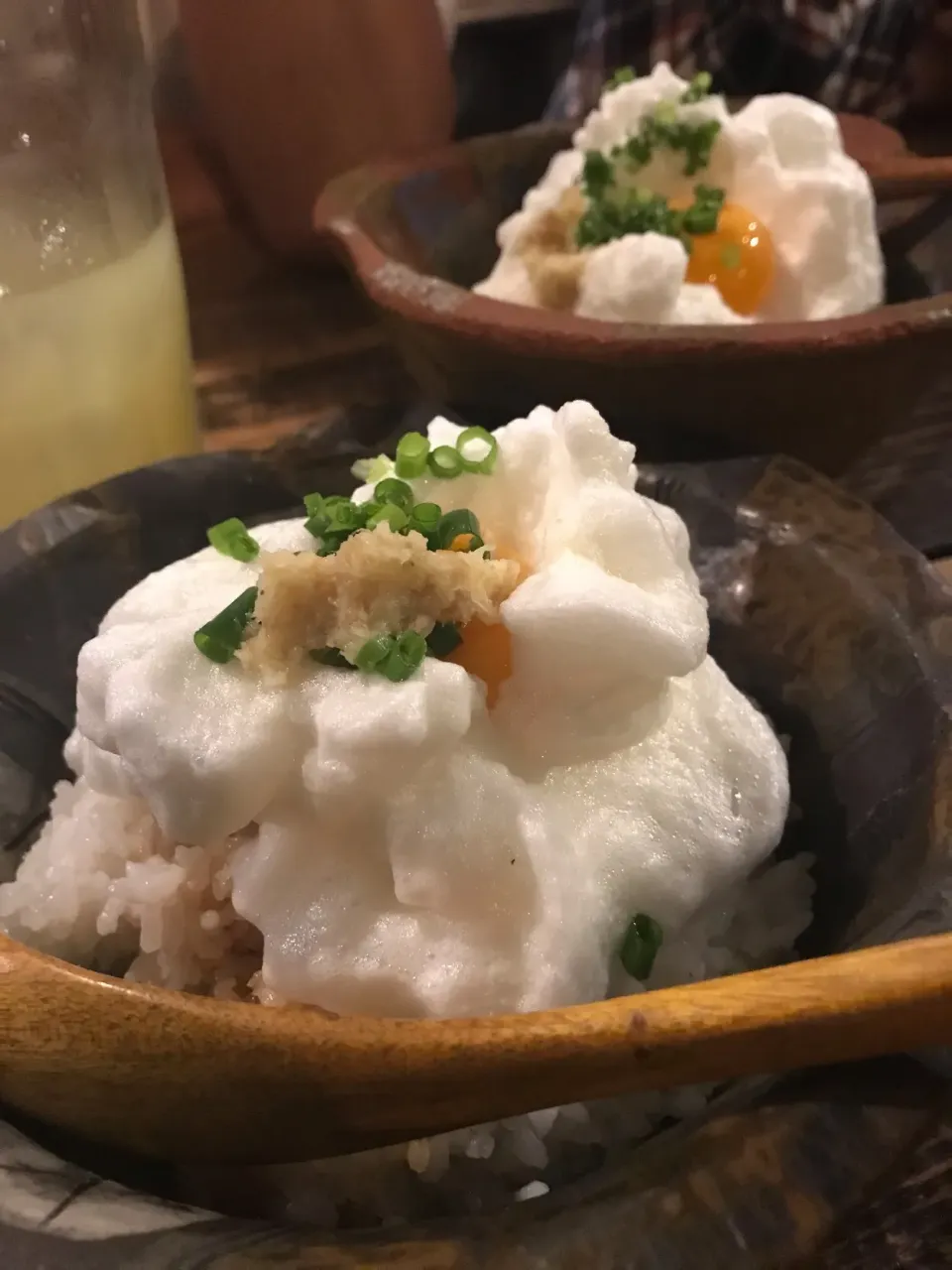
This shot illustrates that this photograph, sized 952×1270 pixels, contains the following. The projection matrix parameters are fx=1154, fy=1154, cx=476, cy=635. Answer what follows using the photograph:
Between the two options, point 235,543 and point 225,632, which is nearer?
point 225,632

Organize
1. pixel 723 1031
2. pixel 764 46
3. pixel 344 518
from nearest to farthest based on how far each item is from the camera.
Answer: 1. pixel 723 1031
2. pixel 344 518
3. pixel 764 46

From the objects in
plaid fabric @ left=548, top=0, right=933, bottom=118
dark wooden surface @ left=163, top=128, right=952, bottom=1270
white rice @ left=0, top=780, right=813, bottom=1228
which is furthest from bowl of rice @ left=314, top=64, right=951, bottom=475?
plaid fabric @ left=548, top=0, right=933, bottom=118

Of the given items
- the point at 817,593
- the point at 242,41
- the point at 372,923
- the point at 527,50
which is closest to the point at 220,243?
the point at 242,41

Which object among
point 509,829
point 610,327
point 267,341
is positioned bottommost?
point 267,341

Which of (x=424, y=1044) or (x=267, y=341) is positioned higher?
(x=424, y=1044)

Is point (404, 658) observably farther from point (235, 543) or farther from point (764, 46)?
point (764, 46)

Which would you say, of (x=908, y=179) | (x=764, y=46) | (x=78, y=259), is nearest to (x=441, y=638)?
(x=78, y=259)

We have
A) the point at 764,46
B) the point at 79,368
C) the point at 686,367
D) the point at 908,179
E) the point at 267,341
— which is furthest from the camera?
the point at 764,46

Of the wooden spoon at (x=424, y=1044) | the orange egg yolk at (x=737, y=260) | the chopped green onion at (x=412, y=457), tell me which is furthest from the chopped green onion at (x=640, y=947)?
the orange egg yolk at (x=737, y=260)
